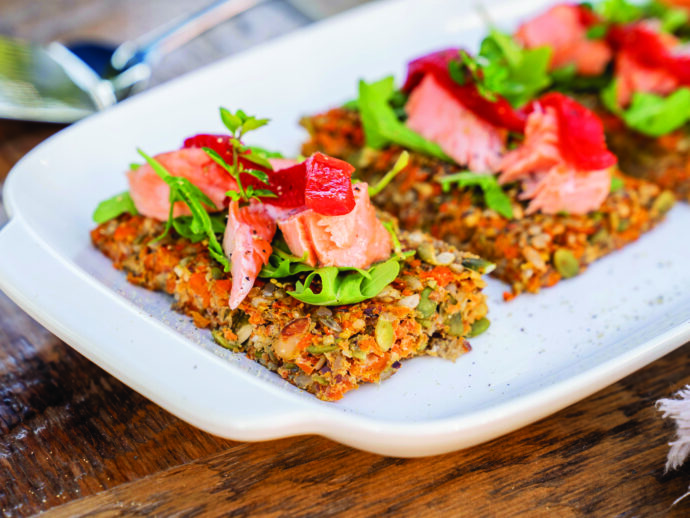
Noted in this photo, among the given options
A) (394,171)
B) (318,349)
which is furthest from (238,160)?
(318,349)

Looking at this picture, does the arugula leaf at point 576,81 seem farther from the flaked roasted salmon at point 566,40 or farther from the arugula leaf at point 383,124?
the arugula leaf at point 383,124

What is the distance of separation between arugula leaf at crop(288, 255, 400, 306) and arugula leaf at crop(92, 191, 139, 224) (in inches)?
33.1

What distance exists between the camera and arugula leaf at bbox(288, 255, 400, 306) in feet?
7.61

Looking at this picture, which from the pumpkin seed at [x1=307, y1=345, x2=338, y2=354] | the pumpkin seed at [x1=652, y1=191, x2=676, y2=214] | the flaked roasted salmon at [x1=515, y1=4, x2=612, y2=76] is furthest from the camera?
the flaked roasted salmon at [x1=515, y1=4, x2=612, y2=76]

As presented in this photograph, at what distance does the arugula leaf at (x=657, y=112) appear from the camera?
3.56 meters

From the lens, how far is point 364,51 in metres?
3.99

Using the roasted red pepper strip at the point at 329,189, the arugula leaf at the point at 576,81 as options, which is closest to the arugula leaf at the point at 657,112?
the arugula leaf at the point at 576,81

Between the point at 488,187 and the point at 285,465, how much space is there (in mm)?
1460

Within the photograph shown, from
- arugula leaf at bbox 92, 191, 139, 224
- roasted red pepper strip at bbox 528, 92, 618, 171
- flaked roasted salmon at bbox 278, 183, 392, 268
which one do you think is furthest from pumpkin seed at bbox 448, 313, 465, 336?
arugula leaf at bbox 92, 191, 139, 224

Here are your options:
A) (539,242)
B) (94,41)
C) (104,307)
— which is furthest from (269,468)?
(94,41)

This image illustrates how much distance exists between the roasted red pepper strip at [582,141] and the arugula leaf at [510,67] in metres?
0.32

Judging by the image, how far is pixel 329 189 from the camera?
232 cm

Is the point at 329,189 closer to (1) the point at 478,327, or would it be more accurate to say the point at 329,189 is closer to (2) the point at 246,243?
(2) the point at 246,243

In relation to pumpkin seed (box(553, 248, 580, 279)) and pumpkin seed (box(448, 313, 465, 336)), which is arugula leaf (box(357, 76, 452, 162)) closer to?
pumpkin seed (box(553, 248, 580, 279))
